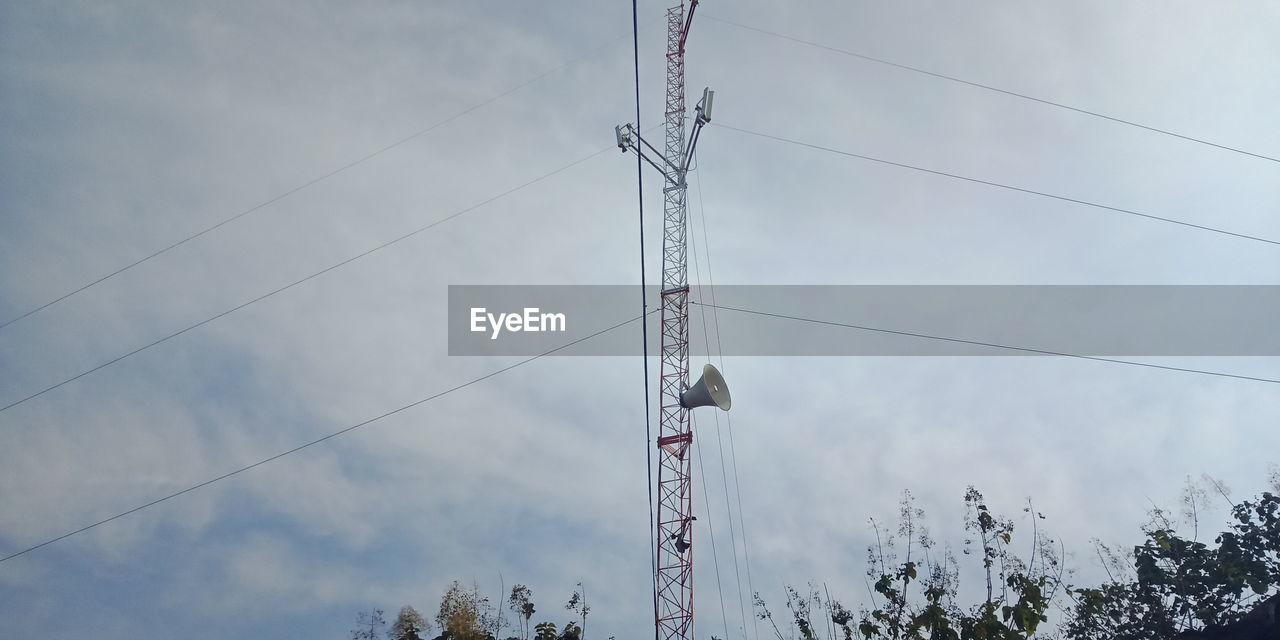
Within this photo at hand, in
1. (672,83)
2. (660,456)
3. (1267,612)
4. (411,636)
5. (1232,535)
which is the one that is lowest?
(1267,612)

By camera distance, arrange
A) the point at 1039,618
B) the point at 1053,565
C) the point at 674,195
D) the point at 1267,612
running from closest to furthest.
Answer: the point at 1267,612 < the point at 1039,618 < the point at 1053,565 < the point at 674,195

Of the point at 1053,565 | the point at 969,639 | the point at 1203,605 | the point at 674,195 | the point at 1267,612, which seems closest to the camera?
the point at 1267,612

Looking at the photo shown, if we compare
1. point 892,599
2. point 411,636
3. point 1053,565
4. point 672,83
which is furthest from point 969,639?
point 672,83

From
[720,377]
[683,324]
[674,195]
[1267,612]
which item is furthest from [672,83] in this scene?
[1267,612]

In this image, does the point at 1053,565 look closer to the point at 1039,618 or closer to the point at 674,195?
the point at 1039,618

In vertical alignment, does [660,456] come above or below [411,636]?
above

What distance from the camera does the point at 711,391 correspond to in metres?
34.7

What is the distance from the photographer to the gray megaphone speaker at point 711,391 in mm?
34688

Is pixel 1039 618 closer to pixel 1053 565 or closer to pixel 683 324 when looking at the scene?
pixel 1053 565

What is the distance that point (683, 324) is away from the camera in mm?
43688

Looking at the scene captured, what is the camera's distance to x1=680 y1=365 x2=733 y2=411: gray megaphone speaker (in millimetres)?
34688

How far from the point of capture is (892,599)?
23859 millimetres

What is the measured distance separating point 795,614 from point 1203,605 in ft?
61.5

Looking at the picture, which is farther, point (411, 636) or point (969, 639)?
point (969, 639)
